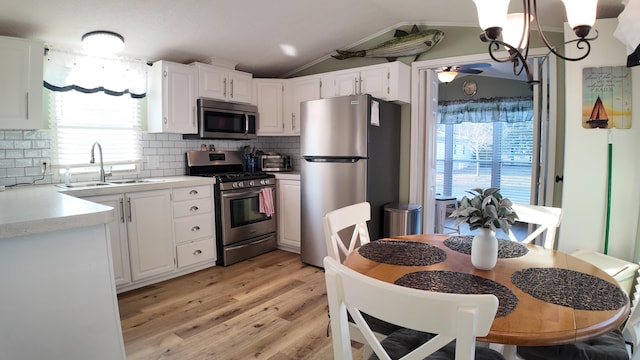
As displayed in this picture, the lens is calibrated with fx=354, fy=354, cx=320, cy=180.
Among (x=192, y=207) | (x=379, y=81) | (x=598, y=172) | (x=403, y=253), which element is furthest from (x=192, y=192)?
(x=598, y=172)

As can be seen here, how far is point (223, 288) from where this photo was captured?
3.08 m

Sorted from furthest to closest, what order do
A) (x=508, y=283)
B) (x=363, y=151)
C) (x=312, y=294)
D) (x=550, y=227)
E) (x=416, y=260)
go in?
(x=363, y=151) < (x=312, y=294) < (x=550, y=227) < (x=416, y=260) < (x=508, y=283)

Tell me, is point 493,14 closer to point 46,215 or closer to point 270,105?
point 46,215

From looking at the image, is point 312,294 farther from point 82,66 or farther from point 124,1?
point 82,66

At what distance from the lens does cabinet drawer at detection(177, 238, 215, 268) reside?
3357mm

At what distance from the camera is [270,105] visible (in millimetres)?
4355

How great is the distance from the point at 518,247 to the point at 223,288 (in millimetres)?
2334

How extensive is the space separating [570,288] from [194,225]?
9.98 feet

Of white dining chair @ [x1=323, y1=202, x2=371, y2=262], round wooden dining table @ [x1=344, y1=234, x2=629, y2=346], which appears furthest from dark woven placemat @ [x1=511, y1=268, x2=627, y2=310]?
white dining chair @ [x1=323, y1=202, x2=371, y2=262]

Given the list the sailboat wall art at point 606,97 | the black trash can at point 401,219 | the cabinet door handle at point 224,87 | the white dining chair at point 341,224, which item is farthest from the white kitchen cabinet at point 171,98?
the sailboat wall art at point 606,97

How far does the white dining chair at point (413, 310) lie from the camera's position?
0.75 metres

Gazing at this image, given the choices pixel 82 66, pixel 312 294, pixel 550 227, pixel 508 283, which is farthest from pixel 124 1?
pixel 550 227

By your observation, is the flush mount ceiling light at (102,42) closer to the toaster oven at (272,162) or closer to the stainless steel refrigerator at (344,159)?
the stainless steel refrigerator at (344,159)

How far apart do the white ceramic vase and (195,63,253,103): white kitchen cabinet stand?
3.17 metres
